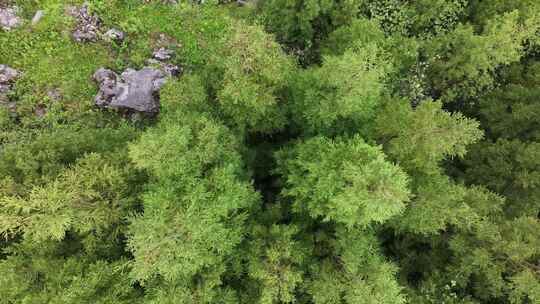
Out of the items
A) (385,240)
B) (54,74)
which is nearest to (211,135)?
(385,240)

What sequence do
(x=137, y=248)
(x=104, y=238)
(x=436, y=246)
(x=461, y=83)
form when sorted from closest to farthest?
(x=137, y=248) < (x=104, y=238) < (x=436, y=246) < (x=461, y=83)

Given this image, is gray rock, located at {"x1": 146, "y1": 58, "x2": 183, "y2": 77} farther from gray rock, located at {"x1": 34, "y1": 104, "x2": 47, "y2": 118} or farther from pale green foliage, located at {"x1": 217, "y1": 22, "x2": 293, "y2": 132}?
pale green foliage, located at {"x1": 217, "y1": 22, "x2": 293, "y2": 132}

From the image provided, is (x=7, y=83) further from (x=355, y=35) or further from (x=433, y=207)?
(x=433, y=207)

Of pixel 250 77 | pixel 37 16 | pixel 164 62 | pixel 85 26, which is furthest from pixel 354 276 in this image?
pixel 37 16

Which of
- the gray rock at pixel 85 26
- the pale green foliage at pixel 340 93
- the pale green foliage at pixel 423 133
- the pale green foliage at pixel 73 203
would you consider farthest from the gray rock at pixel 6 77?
the pale green foliage at pixel 423 133

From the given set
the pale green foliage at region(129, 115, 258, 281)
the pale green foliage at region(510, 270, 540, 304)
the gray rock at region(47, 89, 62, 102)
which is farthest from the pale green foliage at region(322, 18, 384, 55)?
the gray rock at region(47, 89, 62, 102)

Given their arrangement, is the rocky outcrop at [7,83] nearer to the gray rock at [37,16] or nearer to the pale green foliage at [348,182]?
the gray rock at [37,16]

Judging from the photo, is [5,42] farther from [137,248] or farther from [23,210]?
[137,248]
